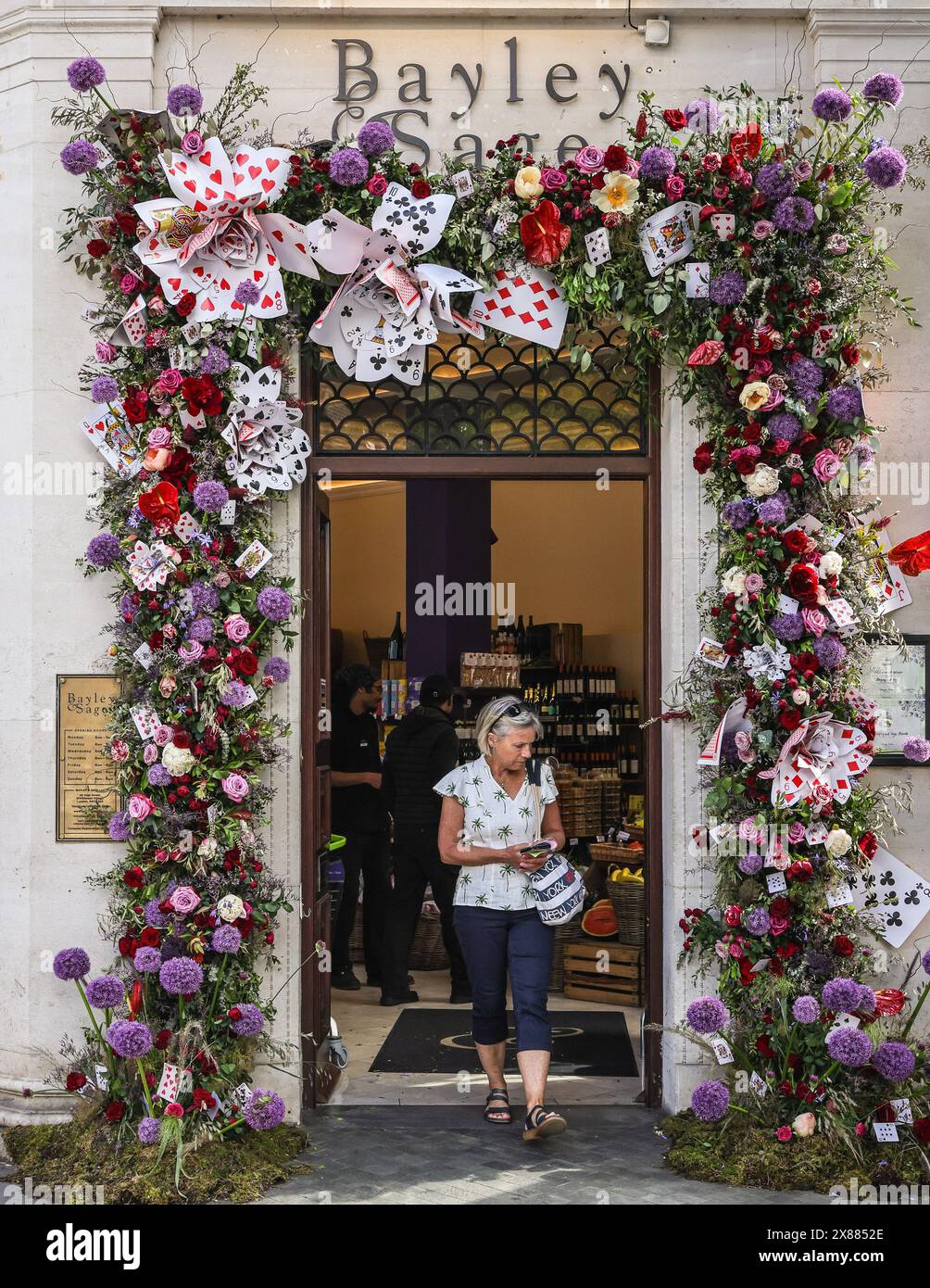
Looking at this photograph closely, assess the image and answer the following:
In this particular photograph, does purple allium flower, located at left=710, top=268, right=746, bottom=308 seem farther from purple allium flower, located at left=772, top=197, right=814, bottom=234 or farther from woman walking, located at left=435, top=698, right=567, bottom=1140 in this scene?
woman walking, located at left=435, top=698, right=567, bottom=1140

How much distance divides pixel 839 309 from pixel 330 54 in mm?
2475

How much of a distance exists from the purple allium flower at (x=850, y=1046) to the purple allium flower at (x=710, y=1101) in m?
0.48

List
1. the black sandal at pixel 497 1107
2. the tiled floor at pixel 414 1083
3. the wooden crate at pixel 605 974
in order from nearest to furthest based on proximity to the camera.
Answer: the black sandal at pixel 497 1107
the tiled floor at pixel 414 1083
the wooden crate at pixel 605 974

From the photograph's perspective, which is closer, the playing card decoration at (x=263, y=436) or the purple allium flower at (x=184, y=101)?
the purple allium flower at (x=184, y=101)

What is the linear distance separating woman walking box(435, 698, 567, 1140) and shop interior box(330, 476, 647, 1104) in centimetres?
74

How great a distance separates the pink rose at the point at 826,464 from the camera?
5.49 m

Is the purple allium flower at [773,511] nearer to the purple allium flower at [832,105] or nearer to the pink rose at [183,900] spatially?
the purple allium flower at [832,105]

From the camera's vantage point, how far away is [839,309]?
5.54 meters

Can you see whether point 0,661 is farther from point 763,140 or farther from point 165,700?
point 763,140

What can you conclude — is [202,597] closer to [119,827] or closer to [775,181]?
[119,827]

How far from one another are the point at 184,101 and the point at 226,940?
3.37 metres

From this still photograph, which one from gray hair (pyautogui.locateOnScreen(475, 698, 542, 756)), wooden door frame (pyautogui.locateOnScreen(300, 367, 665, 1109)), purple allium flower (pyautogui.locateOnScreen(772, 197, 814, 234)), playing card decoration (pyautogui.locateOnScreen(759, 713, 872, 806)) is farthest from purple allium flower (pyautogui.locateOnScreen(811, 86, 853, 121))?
gray hair (pyautogui.locateOnScreen(475, 698, 542, 756))

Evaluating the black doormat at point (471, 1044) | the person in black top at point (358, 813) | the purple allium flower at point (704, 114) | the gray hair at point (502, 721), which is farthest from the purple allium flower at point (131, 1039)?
the purple allium flower at point (704, 114)

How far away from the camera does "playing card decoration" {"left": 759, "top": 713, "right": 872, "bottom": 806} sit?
5.47 metres
